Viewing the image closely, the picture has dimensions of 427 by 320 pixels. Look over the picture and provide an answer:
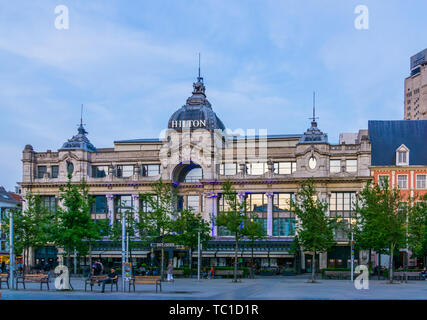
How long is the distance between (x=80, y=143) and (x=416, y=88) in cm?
11731

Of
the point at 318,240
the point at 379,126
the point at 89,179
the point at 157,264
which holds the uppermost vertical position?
the point at 379,126

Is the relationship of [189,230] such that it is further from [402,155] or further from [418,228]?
[402,155]

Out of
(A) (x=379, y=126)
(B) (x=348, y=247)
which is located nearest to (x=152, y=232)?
(B) (x=348, y=247)

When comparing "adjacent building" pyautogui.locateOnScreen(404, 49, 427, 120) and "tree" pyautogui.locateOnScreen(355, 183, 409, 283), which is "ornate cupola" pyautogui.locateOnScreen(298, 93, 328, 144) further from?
"adjacent building" pyautogui.locateOnScreen(404, 49, 427, 120)

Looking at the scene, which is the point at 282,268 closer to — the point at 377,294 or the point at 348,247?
the point at 348,247

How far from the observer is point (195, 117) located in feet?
287

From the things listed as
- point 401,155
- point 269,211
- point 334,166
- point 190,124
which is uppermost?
point 190,124

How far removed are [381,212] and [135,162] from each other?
40.3 m

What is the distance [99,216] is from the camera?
87312mm

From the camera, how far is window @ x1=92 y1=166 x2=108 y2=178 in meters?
88.7

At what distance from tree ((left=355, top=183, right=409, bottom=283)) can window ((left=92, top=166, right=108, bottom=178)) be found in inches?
1532

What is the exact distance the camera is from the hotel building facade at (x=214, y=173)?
79062 mm

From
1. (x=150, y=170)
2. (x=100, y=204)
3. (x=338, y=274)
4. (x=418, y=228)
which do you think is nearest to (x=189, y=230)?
(x=338, y=274)
